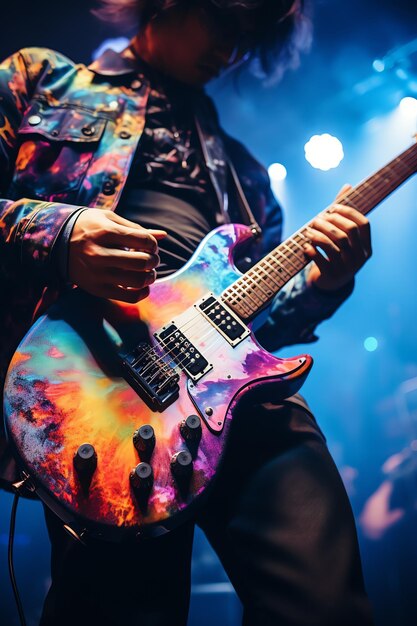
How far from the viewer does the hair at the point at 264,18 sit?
1762 millimetres

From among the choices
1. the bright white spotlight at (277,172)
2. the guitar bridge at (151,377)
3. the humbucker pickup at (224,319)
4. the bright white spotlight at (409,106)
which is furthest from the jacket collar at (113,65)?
the bright white spotlight at (409,106)

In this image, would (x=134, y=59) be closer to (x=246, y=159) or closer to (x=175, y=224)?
(x=246, y=159)

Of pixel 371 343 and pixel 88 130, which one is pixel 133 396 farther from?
pixel 371 343

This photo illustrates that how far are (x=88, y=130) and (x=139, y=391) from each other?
3.39 feet

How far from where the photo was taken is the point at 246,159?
2.00m

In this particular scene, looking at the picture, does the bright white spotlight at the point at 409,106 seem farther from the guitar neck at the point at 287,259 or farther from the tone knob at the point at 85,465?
the tone knob at the point at 85,465

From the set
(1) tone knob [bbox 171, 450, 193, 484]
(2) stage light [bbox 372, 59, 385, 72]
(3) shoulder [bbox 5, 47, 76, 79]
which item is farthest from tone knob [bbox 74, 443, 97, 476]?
(2) stage light [bbox 372, 59, 385, 72]

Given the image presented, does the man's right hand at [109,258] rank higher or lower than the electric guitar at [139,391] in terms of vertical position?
higher

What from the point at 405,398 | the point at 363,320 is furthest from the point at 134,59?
the point at 405,398

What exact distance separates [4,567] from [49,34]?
3.33 meters

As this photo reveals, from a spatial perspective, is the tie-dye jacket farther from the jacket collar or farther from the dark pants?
the dark pants

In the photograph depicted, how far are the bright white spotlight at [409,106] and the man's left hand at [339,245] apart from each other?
89.6 inches

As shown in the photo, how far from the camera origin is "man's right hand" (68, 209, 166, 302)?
3.08 ft

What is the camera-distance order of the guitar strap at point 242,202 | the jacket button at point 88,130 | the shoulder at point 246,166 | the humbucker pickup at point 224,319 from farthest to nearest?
the shoulder at point 246,166 → the guitar strap at point 242,202 → the jacket button at point 88,130 → the humbucker pickup at point 224,319
